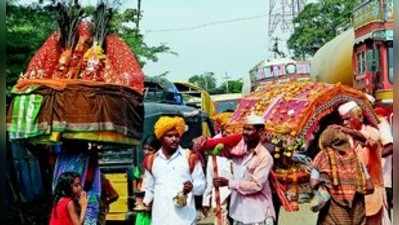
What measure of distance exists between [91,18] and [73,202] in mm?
2345

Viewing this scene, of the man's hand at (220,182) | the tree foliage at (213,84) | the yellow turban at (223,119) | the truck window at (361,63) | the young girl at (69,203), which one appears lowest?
the young girl at (69,203)

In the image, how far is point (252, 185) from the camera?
23.7 ft

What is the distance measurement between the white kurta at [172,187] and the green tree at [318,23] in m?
40.7

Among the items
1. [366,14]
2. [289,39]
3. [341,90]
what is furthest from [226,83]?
[341,90]

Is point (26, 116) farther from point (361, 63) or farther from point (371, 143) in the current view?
point (361, 63)

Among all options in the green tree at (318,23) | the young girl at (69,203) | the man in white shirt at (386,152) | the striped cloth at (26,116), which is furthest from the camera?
the green tree at (318,23)

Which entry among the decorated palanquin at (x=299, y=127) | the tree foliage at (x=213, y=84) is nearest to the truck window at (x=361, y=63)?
the decorated palanquin at (x=299, y=127)

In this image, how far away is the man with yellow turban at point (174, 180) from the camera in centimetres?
712

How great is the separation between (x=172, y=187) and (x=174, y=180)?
2.4 inches

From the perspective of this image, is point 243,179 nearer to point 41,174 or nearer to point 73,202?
point 73,202

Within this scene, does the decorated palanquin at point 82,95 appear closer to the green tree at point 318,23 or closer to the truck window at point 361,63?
the truck window at point 361,63

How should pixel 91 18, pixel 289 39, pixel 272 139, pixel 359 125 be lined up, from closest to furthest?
pixel 359 125, pixel 91 18, pixel 272 139, pixel 289 39

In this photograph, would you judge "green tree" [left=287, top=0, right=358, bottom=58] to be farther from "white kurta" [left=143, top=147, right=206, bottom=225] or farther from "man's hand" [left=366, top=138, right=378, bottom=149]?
"white kurta" [left=143, top=147, right=206, bottom=225]

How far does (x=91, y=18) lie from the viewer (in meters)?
8.69
